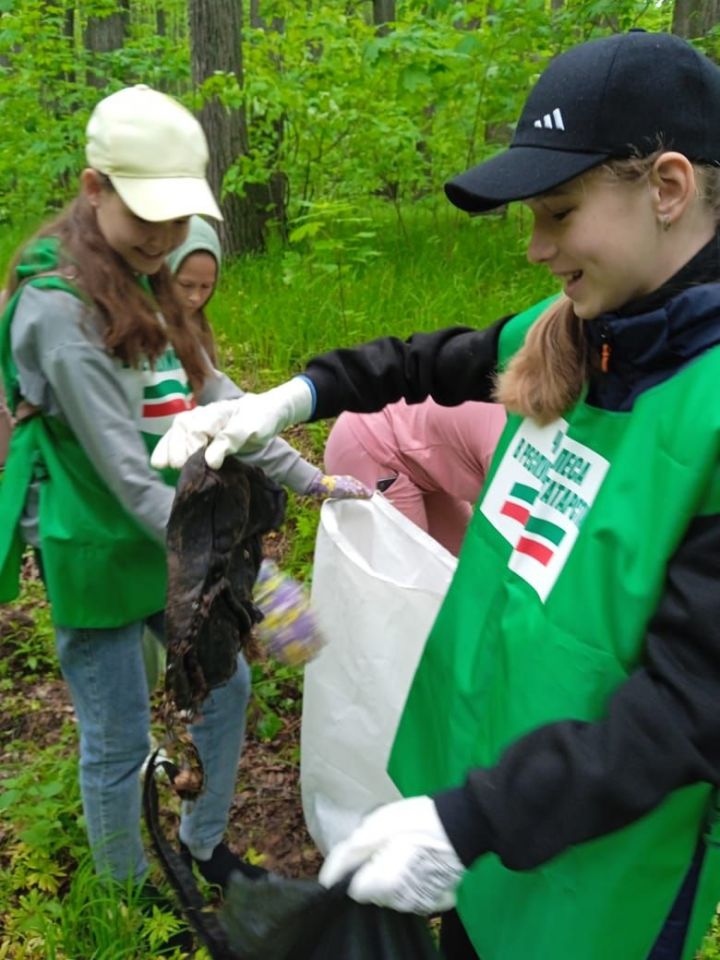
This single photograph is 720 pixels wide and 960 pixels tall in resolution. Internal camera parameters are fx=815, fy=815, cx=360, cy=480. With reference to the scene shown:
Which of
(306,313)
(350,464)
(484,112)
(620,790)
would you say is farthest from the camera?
(484,112)

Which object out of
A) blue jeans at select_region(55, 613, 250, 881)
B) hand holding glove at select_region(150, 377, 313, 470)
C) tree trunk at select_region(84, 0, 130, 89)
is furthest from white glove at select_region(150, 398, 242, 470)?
tree trunk at select_region(84, 0, 130, 89)

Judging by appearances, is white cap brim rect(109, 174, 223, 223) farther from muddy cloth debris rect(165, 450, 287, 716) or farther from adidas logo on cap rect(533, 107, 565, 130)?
adidas logo on cap rect(533, 107, 565, 130)

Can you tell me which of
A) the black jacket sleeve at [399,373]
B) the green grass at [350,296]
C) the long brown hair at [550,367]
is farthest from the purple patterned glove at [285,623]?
the green grass at [350,296]

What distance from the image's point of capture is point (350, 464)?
2527 mm

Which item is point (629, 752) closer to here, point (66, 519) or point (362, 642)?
point (362, 642)

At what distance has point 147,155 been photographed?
158 cm

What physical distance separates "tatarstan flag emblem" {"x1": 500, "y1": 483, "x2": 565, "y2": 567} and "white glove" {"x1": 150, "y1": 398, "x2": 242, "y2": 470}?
515 mm

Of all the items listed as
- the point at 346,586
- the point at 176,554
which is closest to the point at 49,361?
the point at 176,554

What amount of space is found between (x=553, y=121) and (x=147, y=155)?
0.91 meters

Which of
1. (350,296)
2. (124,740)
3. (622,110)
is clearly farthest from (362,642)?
(350,296)

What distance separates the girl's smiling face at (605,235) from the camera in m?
0.96

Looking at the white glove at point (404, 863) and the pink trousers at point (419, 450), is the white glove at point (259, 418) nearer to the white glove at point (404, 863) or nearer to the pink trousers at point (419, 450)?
the white glove at point (404, 863)

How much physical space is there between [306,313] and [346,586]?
2762 mm

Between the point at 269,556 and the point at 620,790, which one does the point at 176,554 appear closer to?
the point at 620,790
